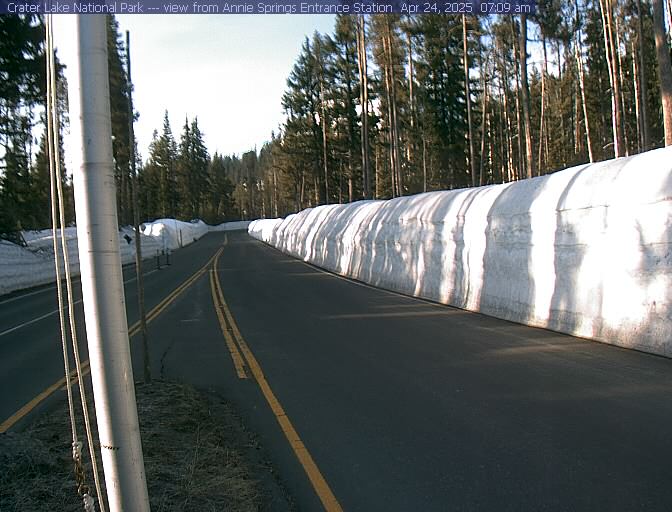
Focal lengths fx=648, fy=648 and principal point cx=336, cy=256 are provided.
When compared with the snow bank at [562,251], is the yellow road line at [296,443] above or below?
below

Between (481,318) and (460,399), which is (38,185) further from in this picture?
(460,399)

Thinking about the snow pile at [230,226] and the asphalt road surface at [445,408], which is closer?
the asphalt road surface at [445,408]

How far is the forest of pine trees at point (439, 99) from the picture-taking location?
94.9ft

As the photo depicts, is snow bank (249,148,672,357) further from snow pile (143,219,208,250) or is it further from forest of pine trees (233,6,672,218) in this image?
snow pile (143,219,208,250)

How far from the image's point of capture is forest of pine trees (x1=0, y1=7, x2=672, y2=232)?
28922 millimetres

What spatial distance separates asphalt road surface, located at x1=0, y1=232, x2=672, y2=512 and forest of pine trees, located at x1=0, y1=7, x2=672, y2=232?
9.51 m

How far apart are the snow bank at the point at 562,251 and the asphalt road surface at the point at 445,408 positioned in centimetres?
52

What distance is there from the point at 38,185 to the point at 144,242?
8.87 meters

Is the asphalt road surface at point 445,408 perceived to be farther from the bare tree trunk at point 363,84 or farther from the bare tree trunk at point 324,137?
the bare tree trunk at point 324,137

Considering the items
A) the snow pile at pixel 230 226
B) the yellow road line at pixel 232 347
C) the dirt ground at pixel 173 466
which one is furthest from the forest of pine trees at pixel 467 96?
the snow pile at pixel 230 226

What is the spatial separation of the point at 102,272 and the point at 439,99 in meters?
49.6

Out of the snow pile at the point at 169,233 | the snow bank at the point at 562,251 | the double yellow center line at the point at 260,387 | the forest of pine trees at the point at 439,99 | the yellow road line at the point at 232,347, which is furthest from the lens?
the snow pile at the point at 169,233

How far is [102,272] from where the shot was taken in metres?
2.58

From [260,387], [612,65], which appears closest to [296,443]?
[260,387]
